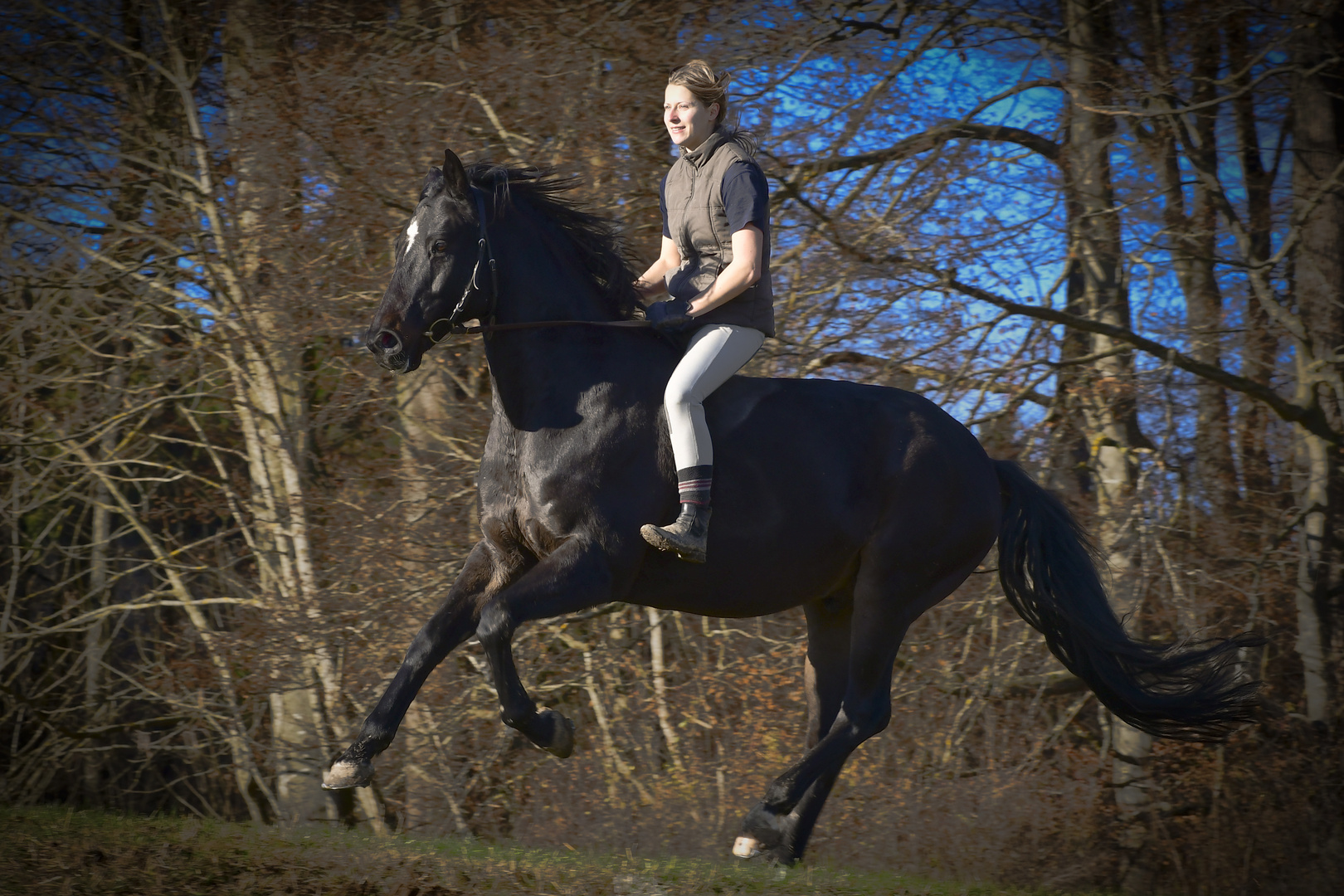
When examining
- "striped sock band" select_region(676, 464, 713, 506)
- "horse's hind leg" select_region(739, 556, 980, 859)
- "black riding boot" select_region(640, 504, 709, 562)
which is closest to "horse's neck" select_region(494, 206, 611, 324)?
"striped sock band" select_region(676, 464, 713, 506)

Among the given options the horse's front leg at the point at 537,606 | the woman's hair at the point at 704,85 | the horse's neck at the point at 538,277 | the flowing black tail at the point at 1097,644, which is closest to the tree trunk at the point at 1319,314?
the flowing black tail at the point at 1097,644

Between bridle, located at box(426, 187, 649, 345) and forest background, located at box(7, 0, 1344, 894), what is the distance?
3.76 m

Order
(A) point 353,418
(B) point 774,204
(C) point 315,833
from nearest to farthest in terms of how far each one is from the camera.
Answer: (C) point 315,833 → (B) point 774,204 → (A) point 353,418

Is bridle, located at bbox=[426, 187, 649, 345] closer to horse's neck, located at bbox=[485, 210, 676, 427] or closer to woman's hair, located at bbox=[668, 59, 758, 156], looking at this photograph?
horse's neck, located at bbox=[485, 210, 676, 427]

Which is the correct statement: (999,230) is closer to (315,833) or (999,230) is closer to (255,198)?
(255,198)

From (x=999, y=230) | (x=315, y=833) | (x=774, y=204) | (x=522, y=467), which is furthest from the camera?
(x=999, y=230)

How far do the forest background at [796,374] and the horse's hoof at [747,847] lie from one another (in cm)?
312

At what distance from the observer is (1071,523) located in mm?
5066

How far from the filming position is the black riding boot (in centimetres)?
392

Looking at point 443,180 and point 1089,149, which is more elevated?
point 1089,149

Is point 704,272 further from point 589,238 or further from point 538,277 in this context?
point 538,277

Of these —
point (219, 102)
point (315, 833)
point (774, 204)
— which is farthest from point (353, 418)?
point (315, 833)

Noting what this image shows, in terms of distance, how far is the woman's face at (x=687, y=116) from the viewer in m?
4.16

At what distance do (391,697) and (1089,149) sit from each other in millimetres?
7192
